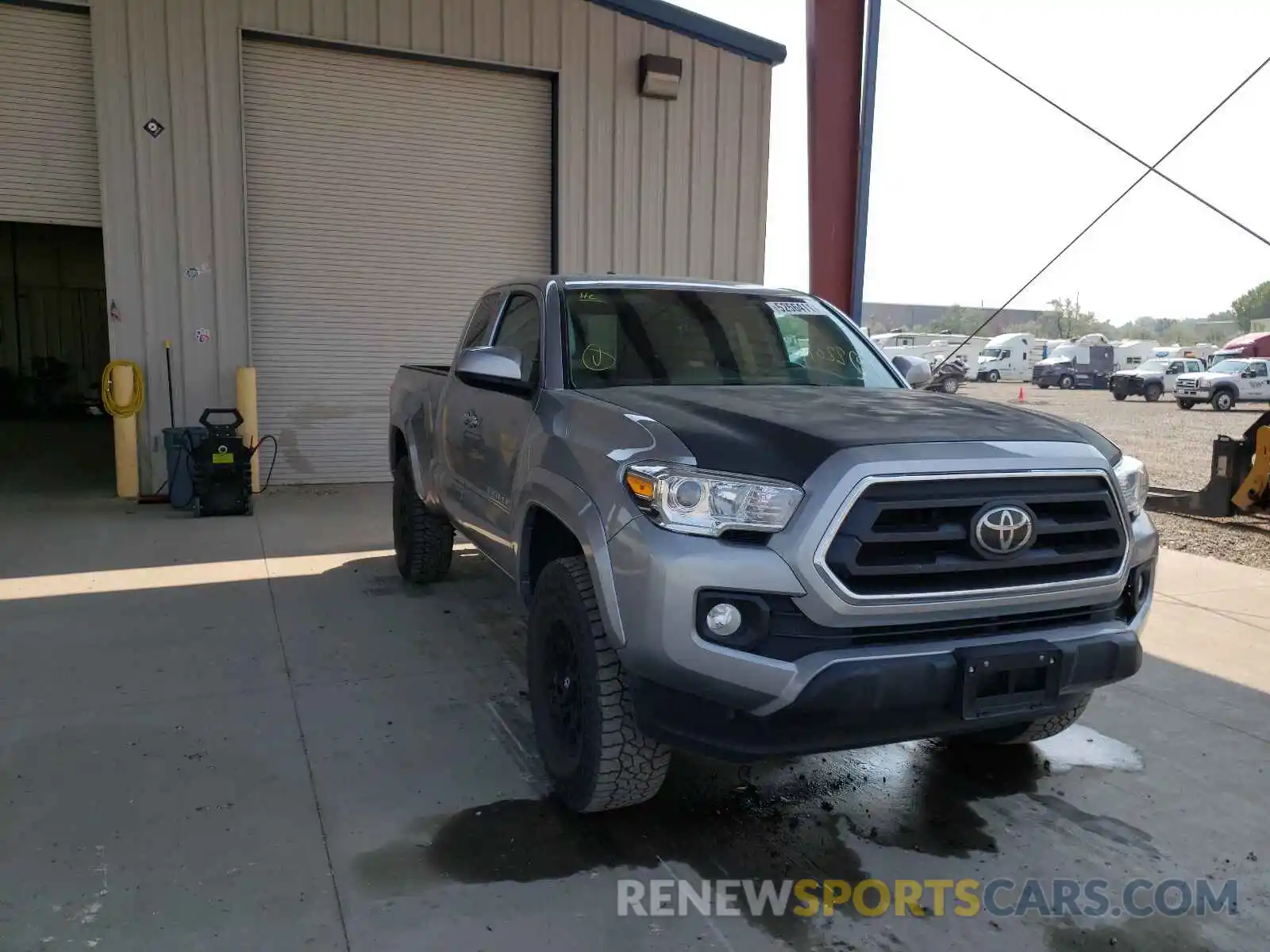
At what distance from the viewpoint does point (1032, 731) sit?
3.81m

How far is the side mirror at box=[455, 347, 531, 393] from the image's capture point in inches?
147

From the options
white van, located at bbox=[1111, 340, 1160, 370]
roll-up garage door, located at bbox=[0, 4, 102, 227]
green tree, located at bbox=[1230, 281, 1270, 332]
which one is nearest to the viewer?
roll-up garage door, located at bbox=[0, 4, 102, 227]

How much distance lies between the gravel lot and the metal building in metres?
5.91

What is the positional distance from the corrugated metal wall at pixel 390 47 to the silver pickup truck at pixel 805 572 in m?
7.34

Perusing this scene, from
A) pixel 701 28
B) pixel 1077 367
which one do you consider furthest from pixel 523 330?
pixel 1077 367

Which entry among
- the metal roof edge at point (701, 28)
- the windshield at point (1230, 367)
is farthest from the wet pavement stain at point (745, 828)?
the windshield at point (1230, 367)

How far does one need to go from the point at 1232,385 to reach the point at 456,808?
1171 inches

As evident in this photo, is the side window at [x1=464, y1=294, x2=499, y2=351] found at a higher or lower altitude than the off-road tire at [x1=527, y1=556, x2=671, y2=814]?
higher

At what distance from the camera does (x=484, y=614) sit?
5672 mm

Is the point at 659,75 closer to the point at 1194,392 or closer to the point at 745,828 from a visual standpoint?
the point at 745,828

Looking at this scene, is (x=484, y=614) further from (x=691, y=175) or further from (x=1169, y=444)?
Result: (x=1169, y=444)

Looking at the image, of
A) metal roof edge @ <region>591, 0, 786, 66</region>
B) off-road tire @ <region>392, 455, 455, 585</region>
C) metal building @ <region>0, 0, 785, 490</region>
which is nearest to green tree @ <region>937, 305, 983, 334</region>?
metal roof edge @ <region>591, 0, 786, 66</region>

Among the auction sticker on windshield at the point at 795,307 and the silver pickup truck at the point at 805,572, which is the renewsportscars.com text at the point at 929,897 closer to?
the silver pickup truck at the point at 805,572

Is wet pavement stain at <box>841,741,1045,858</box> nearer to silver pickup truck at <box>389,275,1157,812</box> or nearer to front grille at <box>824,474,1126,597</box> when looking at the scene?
silver pickup truck at <box>389,275,1157,812</box>
